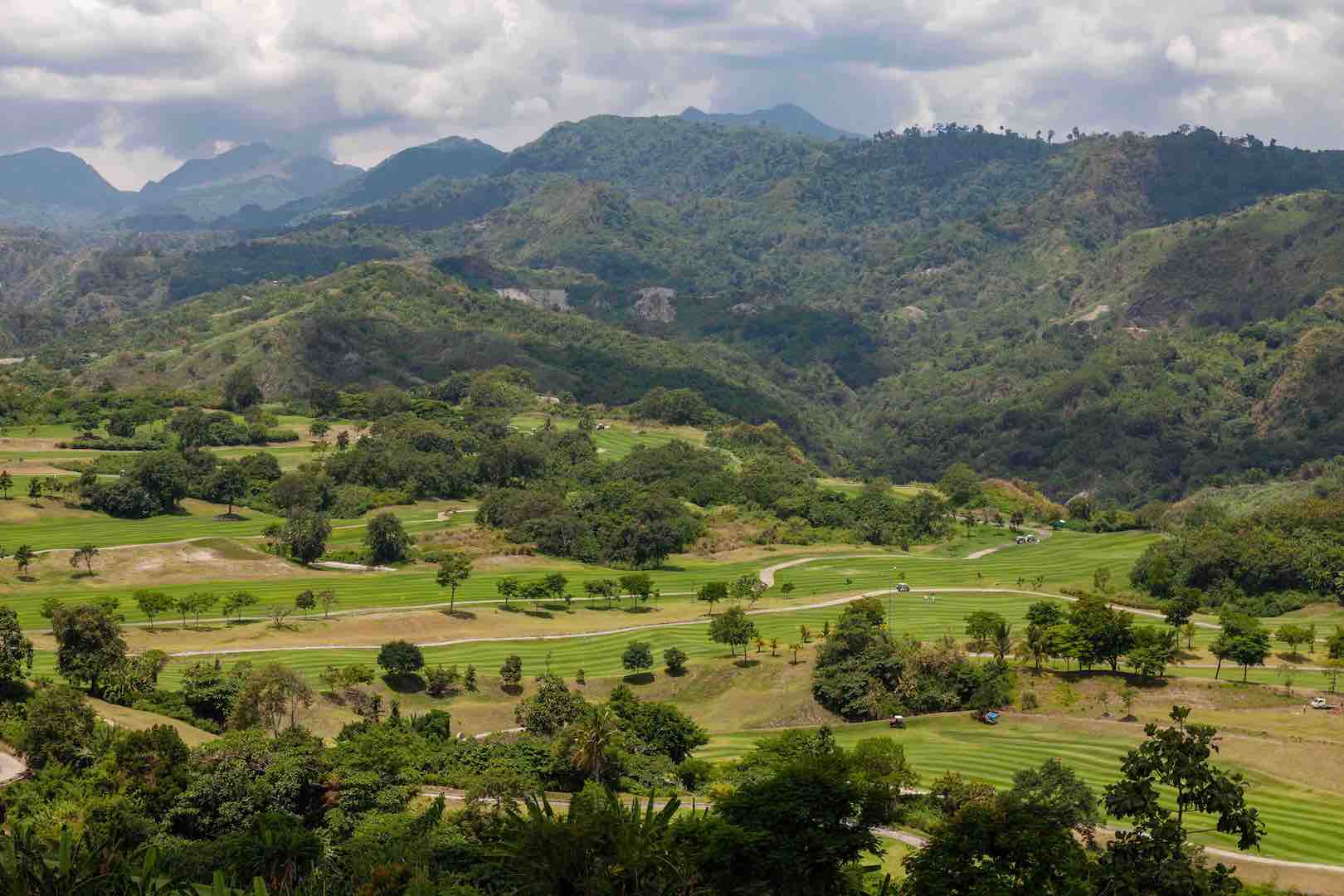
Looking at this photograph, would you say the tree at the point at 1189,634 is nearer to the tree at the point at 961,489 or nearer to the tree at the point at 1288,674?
the tree at the point at 1288,674

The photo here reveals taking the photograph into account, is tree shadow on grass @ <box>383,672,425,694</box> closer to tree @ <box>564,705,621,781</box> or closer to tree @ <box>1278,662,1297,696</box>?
tree @ <box>564,705,621,781</box>

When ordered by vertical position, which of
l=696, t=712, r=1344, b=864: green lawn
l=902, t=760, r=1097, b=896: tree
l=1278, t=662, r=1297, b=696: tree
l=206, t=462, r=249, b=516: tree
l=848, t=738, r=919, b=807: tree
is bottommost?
l=696, t=712, r=1344, b=864: green lawn

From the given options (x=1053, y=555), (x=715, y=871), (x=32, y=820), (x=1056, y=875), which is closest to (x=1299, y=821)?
(x=1056, y=875)

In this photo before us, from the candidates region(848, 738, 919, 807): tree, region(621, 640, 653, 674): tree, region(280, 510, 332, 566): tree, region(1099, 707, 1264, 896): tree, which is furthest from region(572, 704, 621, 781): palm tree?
region(280, 510, 332, 566): tree

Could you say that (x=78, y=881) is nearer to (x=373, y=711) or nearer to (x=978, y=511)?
(x=373, y=711)

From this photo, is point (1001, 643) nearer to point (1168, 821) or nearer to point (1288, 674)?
point (1288, 674)

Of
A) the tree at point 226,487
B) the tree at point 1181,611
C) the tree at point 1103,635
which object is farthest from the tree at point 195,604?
the tree at point 1181,611
